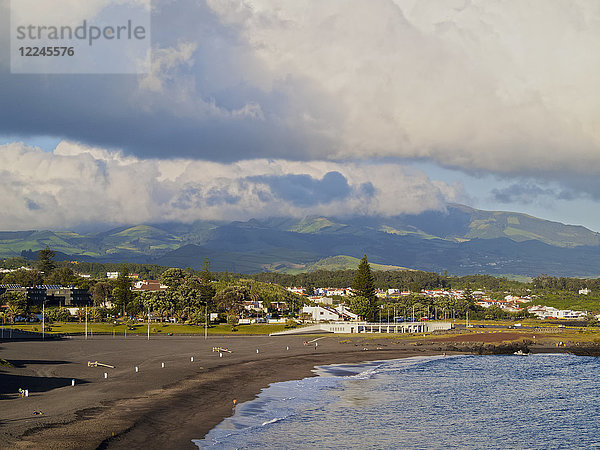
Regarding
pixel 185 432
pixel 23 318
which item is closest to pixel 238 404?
pixel 185 432

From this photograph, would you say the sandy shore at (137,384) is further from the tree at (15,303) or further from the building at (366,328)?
the tree at (15,303)

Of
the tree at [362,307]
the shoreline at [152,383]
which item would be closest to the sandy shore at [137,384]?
the shoreline at [152,383]

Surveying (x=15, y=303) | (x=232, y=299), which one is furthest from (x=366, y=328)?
(x=15, y=303)

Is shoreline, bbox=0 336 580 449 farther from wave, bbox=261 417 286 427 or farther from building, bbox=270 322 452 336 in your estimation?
building, bbox=270 322 452 336

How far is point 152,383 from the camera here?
67.9m

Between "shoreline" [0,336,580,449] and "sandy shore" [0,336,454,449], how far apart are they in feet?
0.28

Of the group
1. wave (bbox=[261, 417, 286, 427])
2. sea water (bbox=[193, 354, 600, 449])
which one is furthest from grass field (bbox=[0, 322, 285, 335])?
wave (bbox=[261, 417, 286, 427])

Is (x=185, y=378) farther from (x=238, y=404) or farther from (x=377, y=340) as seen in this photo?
(x=377, y=340)

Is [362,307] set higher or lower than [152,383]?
higher

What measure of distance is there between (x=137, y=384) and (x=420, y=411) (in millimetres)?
29994

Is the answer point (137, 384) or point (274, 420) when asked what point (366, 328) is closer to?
point (137, 384)

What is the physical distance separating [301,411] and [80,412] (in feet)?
66.7

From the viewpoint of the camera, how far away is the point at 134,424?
155 feet

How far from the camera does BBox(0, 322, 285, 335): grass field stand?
15288 centimetres
